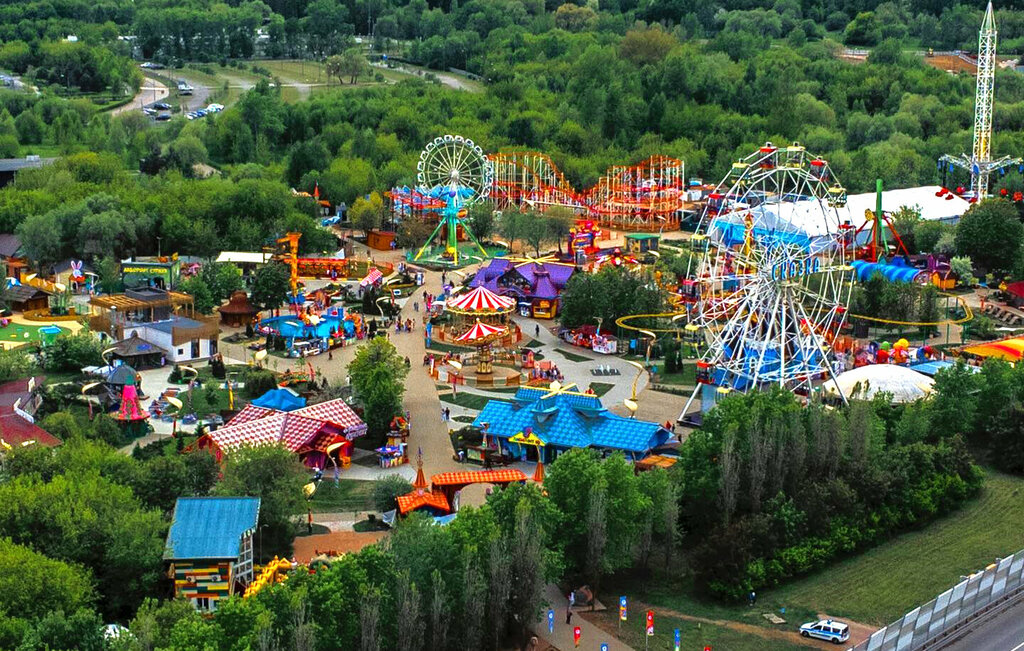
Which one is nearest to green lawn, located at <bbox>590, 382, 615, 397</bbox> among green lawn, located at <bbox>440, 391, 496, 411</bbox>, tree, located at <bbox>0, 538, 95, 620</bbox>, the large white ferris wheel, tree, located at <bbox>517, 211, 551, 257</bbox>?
the large white ferris wheel

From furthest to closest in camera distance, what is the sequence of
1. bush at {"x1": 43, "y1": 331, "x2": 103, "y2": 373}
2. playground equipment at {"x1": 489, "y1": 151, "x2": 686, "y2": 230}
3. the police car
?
playground equipment at {"x1": 489, "y1": 151, "x2": 686, "y2": 230} → bush at {"x1": 43, "y1": 331, "x2": 103, "y2": 373} → the police car

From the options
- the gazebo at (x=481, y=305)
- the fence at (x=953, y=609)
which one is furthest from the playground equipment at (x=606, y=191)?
the fence at (x=953, y=609)

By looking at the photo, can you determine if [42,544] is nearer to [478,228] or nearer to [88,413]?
[88,413]

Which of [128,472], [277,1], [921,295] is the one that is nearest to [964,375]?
[921,295]

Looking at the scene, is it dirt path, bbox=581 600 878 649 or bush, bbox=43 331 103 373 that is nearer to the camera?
dirt path, bbox=581 600 878 649

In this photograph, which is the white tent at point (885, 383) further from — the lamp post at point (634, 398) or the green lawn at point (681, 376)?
the lamp post at point (634, 398)

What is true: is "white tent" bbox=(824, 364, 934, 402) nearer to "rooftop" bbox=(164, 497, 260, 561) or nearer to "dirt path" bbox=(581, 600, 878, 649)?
"dirt path" bbox=(581, 600, 878, 649)

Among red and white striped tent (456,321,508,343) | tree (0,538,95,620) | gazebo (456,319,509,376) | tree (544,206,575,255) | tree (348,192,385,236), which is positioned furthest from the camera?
tree (348,192,385,236)
